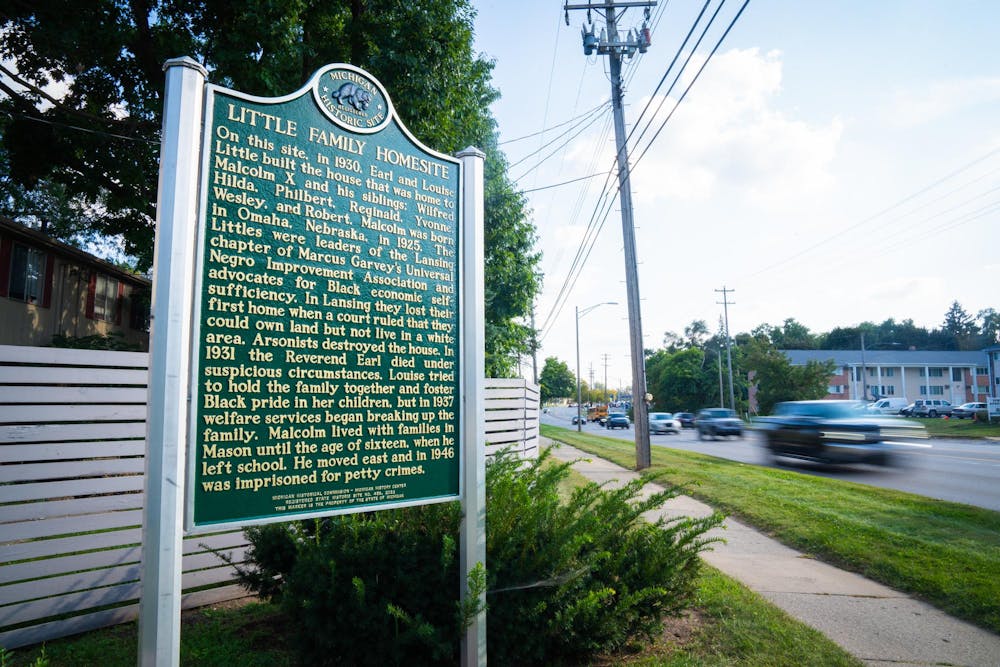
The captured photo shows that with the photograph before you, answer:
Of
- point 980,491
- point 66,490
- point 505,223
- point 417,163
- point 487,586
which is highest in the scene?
point 505,223

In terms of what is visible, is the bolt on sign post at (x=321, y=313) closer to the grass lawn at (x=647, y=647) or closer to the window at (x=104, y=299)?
the grass lawn at (x=647, y=647)

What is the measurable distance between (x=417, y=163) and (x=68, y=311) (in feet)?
71.7

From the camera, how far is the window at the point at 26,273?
1702 centimetres

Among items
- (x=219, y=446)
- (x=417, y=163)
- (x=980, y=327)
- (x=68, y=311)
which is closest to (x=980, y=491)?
(x=417, y=163)

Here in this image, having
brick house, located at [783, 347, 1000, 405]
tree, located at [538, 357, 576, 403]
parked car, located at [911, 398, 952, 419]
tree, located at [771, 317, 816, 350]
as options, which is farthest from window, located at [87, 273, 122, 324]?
tree, located at [771, 317, 816, 350]

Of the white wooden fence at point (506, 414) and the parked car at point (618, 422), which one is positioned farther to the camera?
the parked car at point (618, 422)

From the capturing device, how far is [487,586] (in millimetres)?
3299

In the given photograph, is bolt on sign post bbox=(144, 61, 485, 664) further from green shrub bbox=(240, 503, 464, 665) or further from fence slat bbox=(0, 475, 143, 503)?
fence slat bbox=(0, 475, 143, 503)

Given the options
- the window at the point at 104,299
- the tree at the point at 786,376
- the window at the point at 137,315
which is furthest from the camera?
the tree at the point at 786,376

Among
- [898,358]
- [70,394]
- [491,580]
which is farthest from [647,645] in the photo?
[898,358]

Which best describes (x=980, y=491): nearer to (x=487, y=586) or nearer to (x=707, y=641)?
(x=707, y=641)

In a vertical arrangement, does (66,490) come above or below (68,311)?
below

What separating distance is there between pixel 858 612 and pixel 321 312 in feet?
15.0

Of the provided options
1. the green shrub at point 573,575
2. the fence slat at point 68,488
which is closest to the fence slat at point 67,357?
the fence slat at point 68,488
